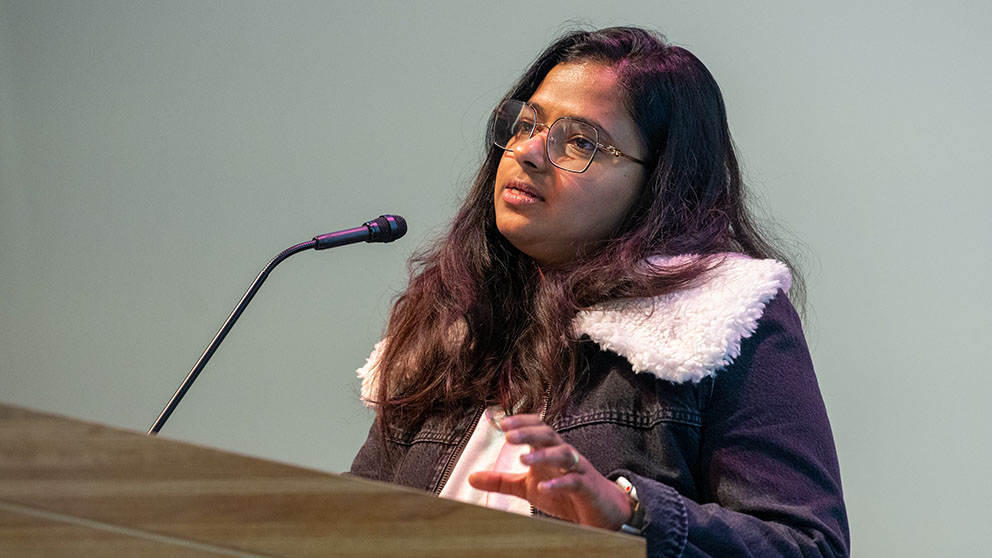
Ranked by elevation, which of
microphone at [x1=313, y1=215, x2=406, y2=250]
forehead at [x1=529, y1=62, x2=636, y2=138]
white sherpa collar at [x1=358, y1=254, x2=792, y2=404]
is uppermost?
forehead at [x1=529, y1=62, x2=636, y2=138]

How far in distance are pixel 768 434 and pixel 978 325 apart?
1.26 m

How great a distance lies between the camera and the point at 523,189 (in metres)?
1.42

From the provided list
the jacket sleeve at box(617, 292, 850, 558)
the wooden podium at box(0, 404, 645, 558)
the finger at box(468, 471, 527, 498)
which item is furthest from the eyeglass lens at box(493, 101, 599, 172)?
the wooden podium at box(0, 404, 645, 558)

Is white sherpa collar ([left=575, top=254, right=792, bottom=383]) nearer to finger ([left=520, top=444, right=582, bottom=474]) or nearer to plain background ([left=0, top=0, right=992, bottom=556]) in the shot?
finger ([left=520, top=444, right=582, bottom=474])

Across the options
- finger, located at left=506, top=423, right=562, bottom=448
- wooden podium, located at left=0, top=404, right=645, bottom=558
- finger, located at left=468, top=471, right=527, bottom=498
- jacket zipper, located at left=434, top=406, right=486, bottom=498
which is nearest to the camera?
wooden podium, located at left=0, top=404, right=645, bottom=558

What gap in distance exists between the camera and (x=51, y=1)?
2461 millimetres

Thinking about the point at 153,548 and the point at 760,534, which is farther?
the point at 760,534

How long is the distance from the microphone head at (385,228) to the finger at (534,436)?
74cm

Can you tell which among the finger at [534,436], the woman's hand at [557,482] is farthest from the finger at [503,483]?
the finger at [534,436]

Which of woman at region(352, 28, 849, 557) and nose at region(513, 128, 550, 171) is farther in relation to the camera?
nose at region(513, 128, 550, 171)

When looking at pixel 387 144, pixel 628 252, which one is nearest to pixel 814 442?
pixel 628 252

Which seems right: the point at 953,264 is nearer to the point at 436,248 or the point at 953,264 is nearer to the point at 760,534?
the point at 436,248

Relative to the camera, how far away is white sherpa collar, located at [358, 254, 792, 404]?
3.76ft

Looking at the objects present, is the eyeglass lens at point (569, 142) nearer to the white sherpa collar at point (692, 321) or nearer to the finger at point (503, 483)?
the white sherpa collar at point (692, 321)
